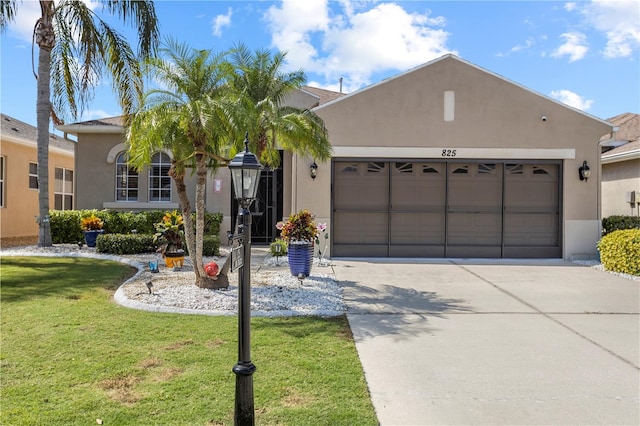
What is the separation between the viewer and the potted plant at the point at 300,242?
28.5ft

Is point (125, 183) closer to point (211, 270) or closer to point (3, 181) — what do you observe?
point (3, 181)

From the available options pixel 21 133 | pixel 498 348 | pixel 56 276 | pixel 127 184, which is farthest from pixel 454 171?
pixel 21 133

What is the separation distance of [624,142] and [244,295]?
16283 millimetres

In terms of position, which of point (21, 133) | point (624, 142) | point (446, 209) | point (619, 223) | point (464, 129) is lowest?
point (619, 223)

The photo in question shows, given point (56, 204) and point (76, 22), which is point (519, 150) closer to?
point (76, 22)

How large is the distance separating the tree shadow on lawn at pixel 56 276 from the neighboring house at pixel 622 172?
13.0 m

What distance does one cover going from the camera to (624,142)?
50.2 feet

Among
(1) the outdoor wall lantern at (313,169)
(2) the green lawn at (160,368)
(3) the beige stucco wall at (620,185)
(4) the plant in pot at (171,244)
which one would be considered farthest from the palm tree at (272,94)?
(3) the beige stucco wall at (620,185)

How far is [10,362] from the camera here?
448 centimetres

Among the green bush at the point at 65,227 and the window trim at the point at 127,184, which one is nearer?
the green bush at the point at 65,227

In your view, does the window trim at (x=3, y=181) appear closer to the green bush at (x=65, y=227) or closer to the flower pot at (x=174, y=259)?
the green bush at (x=65, y=227)

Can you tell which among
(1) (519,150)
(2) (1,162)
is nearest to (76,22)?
(2) (1,162)

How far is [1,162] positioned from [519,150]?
54.8ft

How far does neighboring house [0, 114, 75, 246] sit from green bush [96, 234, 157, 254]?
471cm
